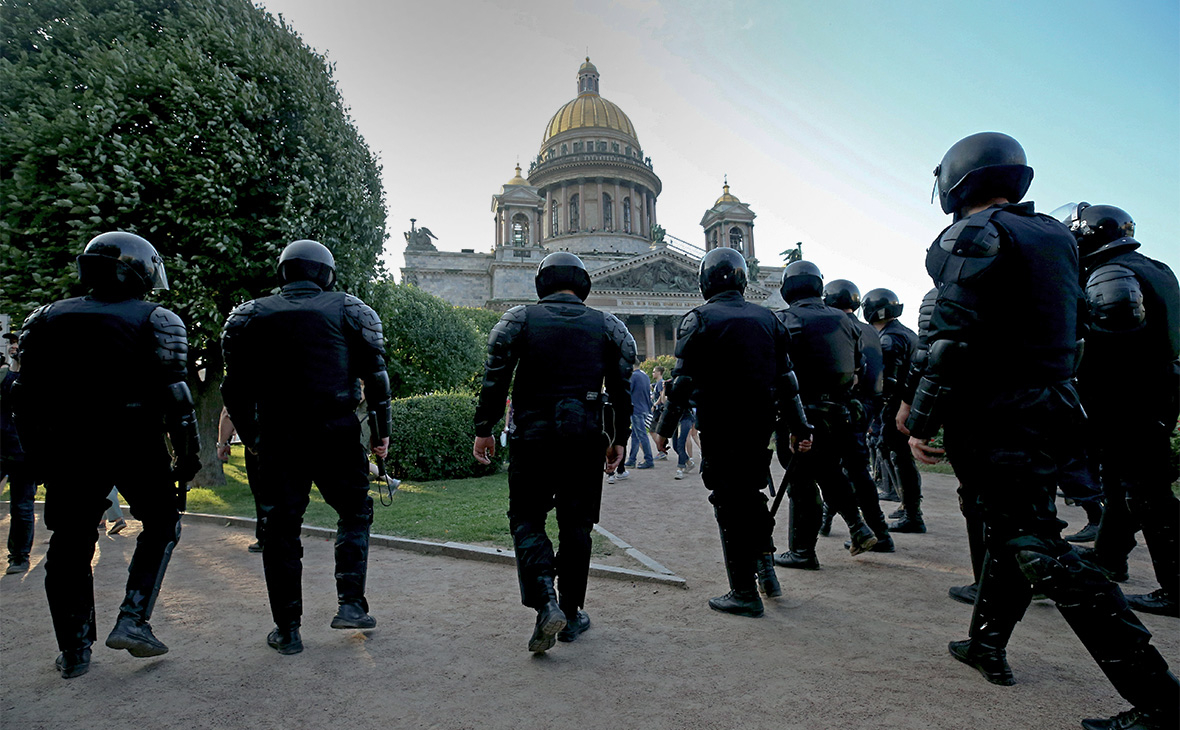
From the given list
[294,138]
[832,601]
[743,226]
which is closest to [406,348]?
[294,138]

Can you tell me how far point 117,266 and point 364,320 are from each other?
1.26 metres

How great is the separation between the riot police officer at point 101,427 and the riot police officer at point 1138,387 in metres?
5.37

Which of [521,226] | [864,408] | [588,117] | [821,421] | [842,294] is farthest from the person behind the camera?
[588,117]

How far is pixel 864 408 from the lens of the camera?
5.28 metres

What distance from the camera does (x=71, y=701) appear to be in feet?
8.98

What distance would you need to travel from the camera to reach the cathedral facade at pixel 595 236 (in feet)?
156

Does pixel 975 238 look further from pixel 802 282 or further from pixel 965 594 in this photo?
pixel 965 594

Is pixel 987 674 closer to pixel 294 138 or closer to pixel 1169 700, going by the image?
pixel 1169 700

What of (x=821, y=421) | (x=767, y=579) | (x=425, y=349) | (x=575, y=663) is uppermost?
(x=425, y=349)

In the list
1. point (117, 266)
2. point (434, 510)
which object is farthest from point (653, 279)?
point (117, 266)

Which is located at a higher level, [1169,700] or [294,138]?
[294,138]

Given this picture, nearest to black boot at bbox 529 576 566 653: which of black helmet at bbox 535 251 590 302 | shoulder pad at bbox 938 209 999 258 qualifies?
black helmet at bbox 535 251 590 302

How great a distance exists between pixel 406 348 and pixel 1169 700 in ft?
57.2

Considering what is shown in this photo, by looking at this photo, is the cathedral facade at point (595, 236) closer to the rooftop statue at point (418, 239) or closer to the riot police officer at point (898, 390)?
the rooftop statue at point (418, 239)
